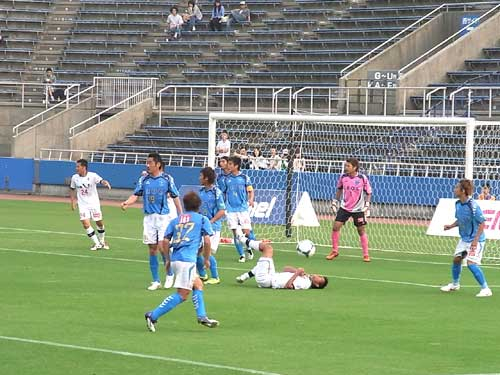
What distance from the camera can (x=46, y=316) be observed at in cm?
1672

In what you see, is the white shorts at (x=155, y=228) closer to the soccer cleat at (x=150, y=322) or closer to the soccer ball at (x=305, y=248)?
the soccer ball at (x=305, y=248)

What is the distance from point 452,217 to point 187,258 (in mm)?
13199

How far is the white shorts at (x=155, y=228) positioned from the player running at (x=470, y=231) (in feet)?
14.8

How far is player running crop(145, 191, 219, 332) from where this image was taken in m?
15.2

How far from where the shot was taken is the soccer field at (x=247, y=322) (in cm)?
1333

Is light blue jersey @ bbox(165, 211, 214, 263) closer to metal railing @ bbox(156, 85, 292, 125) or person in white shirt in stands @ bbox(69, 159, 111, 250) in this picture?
person in white shirt in stands @ bbox(69, 159, 111, 250)

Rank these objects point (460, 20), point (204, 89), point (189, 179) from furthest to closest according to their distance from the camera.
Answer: point (204, 89) → point (460, 20) → point (189, 179)

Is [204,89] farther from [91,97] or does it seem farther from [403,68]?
[403,68]

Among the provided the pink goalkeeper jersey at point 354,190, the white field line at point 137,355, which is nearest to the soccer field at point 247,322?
the white field line at point 137,355

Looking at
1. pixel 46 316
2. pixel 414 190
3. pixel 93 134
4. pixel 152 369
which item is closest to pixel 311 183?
pixel 414 190

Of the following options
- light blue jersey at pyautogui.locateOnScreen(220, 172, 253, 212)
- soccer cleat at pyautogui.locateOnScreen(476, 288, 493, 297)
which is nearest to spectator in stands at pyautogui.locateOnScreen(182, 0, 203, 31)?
light blue jersey at pyautogui.locateOnScreen(220, 172, 253, 212)

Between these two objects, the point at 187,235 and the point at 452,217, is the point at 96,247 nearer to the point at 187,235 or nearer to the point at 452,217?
the point at 452,217

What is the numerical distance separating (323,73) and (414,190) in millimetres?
11945

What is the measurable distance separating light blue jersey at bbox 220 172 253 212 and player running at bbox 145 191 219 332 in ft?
31.9
